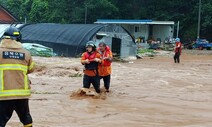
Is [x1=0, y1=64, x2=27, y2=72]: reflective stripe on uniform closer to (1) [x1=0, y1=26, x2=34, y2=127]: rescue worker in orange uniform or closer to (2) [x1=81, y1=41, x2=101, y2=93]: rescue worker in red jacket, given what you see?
(1) [x1=0, y1=26, x2=34, y2=127]: rescue worker in orange uniform

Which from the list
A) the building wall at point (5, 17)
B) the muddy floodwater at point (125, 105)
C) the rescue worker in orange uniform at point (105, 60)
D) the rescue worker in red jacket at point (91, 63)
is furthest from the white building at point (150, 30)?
the rescue worker in red jacket at point (91, 63)

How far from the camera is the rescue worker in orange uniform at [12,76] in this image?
5230 millimetres

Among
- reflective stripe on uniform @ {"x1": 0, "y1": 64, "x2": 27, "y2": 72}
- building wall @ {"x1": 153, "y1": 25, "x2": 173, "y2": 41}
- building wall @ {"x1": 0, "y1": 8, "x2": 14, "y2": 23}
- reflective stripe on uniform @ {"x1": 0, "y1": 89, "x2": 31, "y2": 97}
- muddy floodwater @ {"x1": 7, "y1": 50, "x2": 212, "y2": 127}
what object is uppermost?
building wall @ {"x1": 0, "y1": 8, "x2": 14, "y2": 23}

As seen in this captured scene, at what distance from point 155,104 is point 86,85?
6.25 ft

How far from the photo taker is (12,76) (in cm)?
527

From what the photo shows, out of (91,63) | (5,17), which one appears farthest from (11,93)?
(5,17)

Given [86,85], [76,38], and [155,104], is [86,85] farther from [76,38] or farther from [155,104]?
[76,38]

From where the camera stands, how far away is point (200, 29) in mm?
54875

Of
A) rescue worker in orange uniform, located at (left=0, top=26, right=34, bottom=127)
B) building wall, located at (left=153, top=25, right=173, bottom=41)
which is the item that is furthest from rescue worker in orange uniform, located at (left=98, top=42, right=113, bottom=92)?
building wall, located at (left=153, top=25, right=173, bottom=41)

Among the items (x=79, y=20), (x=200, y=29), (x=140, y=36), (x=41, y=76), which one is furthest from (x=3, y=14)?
(x=41, y=76)

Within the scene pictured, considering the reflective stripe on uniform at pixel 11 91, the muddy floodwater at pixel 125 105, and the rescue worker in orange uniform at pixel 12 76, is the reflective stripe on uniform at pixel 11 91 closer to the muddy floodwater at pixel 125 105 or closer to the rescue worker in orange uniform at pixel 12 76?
the rescue worker in orange uniform at pixel 12 76

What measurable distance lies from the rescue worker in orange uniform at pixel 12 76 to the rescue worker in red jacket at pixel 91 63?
4559 millimetres

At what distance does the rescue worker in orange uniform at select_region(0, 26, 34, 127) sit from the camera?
17.2 ft

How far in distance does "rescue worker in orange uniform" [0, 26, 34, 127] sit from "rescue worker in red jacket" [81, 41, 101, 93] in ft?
15.0
